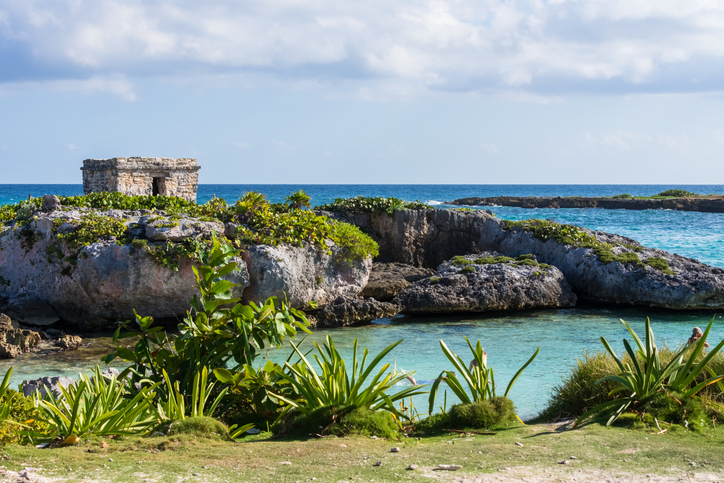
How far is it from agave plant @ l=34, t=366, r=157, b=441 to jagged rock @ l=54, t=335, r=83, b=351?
20.6 ft

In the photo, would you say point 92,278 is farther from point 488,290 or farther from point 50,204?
point 488,290

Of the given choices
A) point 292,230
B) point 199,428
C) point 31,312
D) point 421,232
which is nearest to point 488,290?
point 421,232

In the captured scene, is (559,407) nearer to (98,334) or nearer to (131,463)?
(131,463)

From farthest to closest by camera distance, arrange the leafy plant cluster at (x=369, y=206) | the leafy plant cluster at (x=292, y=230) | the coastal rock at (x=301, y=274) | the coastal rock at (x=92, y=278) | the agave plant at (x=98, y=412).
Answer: the leafy plant cluster at (x=369, y=206) → the leafy plant cluster at (x=292, y=230) → the coastal rock at (x=301, y=274) → the coastal rock at (x=92, y=278) → the agave plant at (x=98, y=412)

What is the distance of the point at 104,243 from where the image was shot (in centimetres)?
1248

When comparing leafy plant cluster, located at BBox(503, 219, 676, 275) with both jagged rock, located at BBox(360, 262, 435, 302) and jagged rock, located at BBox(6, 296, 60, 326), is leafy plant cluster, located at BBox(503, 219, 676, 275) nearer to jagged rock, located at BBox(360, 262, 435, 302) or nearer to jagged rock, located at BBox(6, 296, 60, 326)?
jagged rock, located at BBox(360, 262, 435, 302)

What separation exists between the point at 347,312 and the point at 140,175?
35.1 feet

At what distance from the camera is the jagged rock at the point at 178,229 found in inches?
491

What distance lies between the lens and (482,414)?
5.33m

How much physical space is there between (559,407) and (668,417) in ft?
3.96

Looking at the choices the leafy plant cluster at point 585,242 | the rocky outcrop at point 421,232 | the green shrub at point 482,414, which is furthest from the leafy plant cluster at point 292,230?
the green shrub at point 482,414

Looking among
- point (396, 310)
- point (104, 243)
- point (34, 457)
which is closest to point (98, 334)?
point (104, 243)

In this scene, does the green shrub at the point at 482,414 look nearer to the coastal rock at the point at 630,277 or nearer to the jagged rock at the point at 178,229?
the jagged rock at the point at 178,229

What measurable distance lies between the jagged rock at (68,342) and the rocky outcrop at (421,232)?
7.77m
